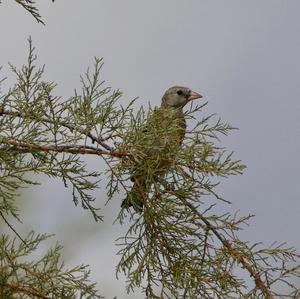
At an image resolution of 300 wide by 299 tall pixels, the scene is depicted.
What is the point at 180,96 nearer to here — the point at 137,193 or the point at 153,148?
the point at 137,193

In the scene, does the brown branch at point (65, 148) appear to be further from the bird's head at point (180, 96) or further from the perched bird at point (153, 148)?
the bird's head at point (180, 96)

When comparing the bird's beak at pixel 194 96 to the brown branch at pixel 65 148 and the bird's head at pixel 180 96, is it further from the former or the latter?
the brown branch at pixel 65 148

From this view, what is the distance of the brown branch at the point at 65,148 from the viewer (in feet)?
14.3

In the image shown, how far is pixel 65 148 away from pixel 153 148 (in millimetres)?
520

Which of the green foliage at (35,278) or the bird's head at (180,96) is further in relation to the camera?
the bird's head at (180,96)

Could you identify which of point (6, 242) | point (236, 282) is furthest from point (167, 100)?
point (236, 282)

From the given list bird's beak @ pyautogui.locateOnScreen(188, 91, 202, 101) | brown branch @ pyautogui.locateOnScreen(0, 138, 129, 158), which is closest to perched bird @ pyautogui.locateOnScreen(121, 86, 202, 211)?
brown branch @ pyautogui.locateOnScreen(0, 138, 129, 158)

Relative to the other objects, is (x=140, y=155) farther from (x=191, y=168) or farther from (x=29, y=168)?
(x=29, y=168)

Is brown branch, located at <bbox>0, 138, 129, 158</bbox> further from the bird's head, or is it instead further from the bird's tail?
the bird's head

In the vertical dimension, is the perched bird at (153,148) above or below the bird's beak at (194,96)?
below

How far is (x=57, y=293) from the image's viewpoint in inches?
195

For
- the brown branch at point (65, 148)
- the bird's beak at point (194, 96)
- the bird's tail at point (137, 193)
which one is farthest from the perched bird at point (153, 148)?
the bird's beak at point (194, 96)

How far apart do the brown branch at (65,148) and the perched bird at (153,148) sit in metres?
0.12

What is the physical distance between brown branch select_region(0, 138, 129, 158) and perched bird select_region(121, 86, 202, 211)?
0.12 m
